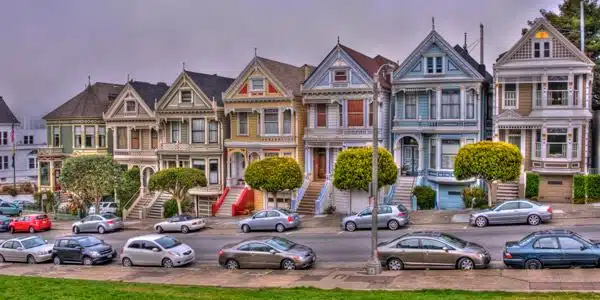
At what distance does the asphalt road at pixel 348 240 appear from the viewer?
30016mm

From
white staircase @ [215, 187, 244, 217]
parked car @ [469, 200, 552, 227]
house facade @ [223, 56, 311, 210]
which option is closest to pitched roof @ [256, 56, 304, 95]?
house facade @ [223, 56, 311, 210]

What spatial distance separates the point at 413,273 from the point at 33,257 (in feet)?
70.3

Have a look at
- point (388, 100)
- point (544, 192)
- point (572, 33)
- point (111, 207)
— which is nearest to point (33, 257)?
point (111, 207)

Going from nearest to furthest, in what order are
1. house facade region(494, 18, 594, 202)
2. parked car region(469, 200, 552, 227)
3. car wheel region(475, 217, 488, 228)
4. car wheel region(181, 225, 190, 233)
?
parked car region(469, 200, 552, 227) → car wheel region(475, 217, 488, 228) → house facade region(494, 18, 594, 202) → car wheel region(181, 225, 190, 233)

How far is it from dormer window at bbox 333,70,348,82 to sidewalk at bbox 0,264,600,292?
867 inches

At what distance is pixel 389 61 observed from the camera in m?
57.9

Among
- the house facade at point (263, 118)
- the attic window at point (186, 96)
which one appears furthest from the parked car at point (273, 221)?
the attic window at point (186, 96)

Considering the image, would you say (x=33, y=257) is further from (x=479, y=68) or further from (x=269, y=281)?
(x=479, y=68)

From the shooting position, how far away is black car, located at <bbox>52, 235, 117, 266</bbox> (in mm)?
33500

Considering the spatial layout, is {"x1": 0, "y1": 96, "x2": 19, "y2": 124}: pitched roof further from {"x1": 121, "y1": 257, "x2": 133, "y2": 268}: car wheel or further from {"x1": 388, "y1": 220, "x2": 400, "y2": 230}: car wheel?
{"x1": 388, "y1": 220, "x2": 400, "y2": 230}: car wheel

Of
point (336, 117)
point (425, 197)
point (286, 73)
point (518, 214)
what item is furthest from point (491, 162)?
point (286, 73)

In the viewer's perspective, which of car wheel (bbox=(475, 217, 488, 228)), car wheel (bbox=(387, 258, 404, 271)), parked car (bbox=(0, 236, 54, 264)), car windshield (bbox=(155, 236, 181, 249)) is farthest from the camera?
parked car (bbox=(0, 236, 54, 264))

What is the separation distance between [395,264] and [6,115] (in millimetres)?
71864

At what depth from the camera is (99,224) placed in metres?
46.4
